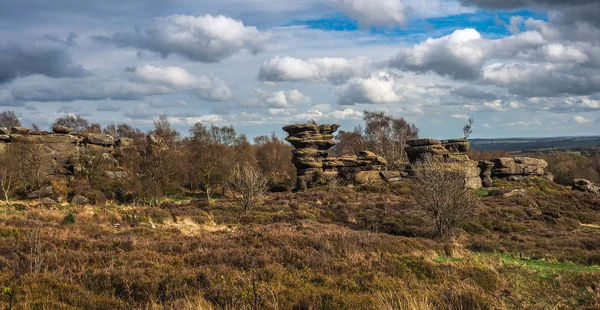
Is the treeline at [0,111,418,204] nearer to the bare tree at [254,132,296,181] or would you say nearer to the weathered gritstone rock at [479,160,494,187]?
the bare tree at [254,132,296,181]

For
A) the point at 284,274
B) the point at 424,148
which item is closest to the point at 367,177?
the point at 424,148

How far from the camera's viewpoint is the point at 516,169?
56.6 meters

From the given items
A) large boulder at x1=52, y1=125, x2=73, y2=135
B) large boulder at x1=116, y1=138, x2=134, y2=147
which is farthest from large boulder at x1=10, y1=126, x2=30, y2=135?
large boulder at x1=116, y1=138, x2=134, y2=147

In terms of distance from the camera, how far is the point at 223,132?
72.9 metres

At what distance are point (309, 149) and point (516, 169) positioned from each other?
31.2 metres

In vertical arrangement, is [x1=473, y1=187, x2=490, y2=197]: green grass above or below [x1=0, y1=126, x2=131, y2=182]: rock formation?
below

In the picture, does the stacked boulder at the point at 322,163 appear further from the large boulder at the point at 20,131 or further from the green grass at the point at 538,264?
the green grass at the point at 538,264

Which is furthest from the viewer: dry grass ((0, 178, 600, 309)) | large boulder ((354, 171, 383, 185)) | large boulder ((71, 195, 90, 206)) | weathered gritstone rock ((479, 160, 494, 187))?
weathered gritstone rock ((479, 160, 494, 187))

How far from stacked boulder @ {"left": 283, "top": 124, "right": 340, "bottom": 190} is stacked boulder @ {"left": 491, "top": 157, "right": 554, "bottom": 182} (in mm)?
24842

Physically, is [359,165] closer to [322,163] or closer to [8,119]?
[322,163]

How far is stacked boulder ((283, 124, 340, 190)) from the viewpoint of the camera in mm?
52094

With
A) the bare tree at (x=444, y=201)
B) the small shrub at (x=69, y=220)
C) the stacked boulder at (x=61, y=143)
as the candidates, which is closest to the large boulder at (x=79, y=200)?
the stacked boulder at (x=61, y=143)

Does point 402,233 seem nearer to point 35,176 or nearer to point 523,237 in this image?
point 523,237

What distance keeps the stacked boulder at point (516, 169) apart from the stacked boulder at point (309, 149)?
978 inches
